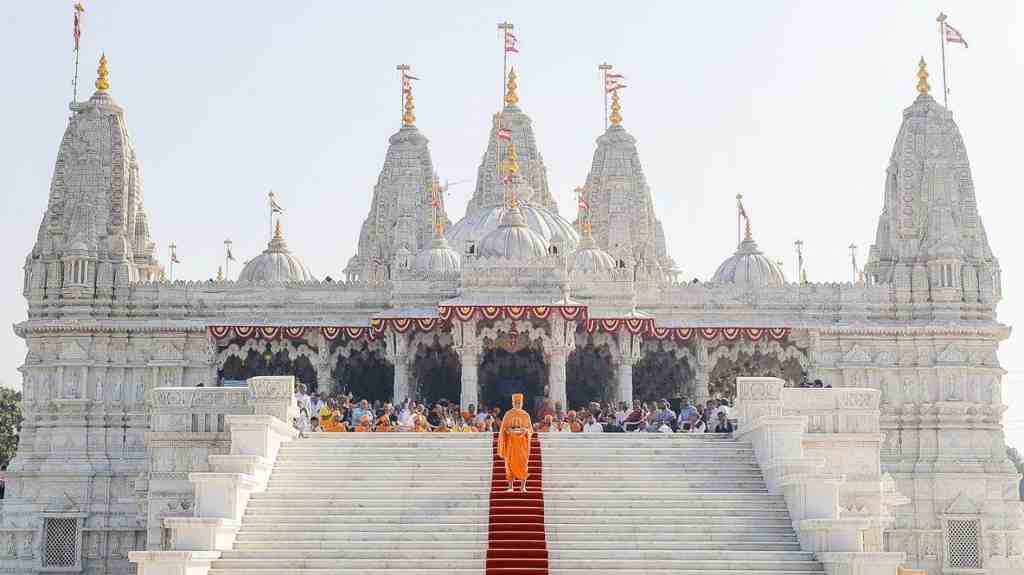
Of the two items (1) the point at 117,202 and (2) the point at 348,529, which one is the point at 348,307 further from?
(2) the point at 348,529

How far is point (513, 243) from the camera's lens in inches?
→ 1983

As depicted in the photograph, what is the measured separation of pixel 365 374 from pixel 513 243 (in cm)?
703

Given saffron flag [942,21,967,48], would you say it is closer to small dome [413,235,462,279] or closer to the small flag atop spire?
the small flag atop spire

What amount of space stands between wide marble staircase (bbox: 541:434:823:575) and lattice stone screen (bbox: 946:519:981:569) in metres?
17.6

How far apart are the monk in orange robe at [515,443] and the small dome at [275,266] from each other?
33.0m

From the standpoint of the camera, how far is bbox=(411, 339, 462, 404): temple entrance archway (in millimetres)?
49750

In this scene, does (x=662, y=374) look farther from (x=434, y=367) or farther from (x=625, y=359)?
(x=434, y=367)

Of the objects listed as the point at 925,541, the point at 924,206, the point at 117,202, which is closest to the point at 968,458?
the point at 925,541

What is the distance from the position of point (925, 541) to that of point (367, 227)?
1113 inches

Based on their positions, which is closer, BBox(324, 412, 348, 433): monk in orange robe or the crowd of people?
BBox(324, 412, 348, 433): monk in orange robe

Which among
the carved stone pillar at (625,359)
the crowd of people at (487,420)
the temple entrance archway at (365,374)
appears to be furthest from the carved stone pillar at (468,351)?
the crowd of people at (487,420)

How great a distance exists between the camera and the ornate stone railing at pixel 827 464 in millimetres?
28828

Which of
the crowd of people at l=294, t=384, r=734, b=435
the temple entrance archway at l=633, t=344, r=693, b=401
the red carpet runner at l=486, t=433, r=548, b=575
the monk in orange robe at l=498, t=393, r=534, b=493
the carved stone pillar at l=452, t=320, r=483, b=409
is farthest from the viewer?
the temple entrance archway at l=633, t=344, r=693, b=401

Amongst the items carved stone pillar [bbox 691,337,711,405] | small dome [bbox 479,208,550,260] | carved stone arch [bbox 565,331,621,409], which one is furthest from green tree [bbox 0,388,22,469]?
carved stone pillar [bbox 691,337,711,405]
